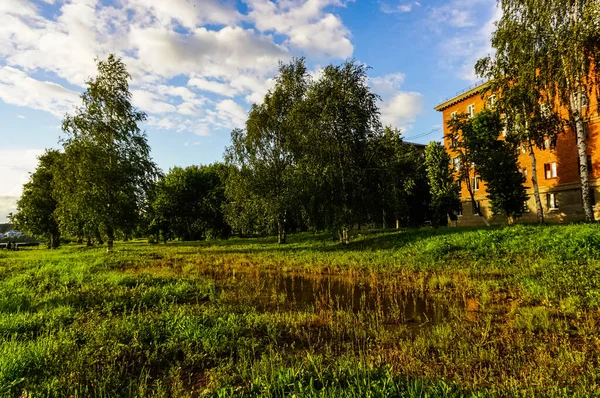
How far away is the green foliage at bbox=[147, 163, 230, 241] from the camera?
5191 cm

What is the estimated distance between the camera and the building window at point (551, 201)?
3744cm

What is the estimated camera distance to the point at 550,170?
3856 centimetres

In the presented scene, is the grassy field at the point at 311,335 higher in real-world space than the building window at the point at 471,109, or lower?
lower

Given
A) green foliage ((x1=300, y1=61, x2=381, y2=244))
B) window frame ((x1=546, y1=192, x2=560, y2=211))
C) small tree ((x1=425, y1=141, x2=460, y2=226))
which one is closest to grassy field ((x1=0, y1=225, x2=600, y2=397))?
green foliage ((x1=300, y1=61, x2=381, y2=244))

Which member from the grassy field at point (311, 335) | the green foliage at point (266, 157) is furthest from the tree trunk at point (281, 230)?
the grassy field at point (311, 335)

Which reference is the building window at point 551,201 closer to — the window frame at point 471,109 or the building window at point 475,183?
the building window at point 475,183

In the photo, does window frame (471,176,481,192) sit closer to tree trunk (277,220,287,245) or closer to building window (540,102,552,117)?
building window (540,102,552,117)

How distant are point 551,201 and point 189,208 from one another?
172 feet

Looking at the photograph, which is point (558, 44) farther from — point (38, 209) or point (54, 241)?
point (54, 241)

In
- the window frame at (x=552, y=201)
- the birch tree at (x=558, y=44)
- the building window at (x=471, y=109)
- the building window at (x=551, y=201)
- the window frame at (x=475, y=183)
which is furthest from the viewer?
the building window at (x=471, y=109)

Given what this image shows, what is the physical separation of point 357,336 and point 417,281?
21.5 feet

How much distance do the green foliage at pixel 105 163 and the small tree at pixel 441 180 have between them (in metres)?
35.3

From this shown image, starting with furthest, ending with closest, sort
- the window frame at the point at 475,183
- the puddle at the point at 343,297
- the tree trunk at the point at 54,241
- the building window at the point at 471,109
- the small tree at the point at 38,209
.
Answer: the building window at the point at 471,109
the window frame at the point at 475,183
the tree trunk at the point at 54,241
the small tree at the point at 38,209
the puddle at the point at 343,297

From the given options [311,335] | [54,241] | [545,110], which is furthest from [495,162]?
[54,241]
